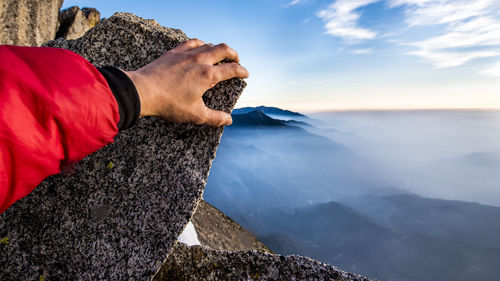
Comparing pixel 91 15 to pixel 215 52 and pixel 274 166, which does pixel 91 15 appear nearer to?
pixel 215 52

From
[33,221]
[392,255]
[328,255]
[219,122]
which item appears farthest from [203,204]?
[392,255]

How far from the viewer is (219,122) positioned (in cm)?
184

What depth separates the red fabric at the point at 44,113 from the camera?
0.81m

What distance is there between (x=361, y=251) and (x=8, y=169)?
128 ft

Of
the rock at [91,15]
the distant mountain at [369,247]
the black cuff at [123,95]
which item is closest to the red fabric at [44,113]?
the black cuff at [123,95]

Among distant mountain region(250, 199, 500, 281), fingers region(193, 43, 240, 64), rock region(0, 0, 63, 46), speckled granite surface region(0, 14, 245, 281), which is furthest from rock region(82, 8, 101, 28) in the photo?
distant mountain region(250, 199, 500, 281)

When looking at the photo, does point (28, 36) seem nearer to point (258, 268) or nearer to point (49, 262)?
point (49, 262)

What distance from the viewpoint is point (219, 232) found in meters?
6.07

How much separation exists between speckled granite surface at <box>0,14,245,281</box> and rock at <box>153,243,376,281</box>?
1.00ft

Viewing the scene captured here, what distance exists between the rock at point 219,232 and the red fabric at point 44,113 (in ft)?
14.5

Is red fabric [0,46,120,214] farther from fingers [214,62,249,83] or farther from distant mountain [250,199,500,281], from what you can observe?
distant mountain [250,199,500,281]

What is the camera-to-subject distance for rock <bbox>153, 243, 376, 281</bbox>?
1.82 meters

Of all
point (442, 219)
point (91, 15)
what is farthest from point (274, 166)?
point (91, 15)

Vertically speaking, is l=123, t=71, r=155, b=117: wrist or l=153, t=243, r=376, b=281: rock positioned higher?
l=123, t=71, r=155, b=117: wrist
